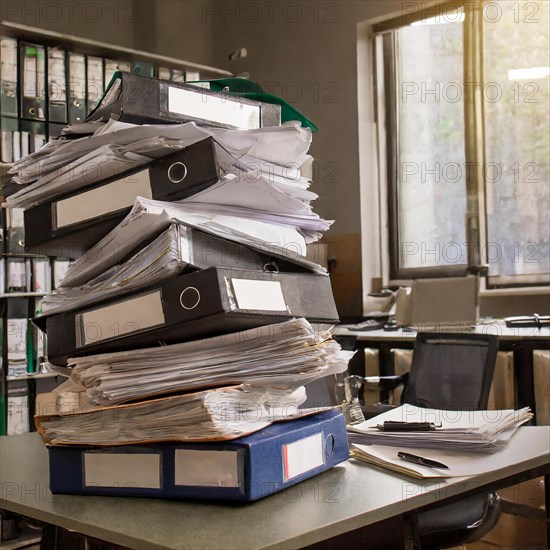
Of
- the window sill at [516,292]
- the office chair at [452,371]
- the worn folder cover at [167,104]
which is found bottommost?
the office chair at [452,371]

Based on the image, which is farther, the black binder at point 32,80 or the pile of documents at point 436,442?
the black binder at point 32,80

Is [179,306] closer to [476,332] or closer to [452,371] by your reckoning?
[452,371]

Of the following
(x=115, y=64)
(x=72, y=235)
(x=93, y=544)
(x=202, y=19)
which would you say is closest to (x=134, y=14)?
(x=202, y=19)

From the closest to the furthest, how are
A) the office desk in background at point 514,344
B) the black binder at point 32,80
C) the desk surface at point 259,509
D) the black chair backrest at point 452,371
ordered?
the desk surface at point 259,509, the black chair backrest at point 452,371, the office desk in background at point 514,344, the black binder at point 32,80

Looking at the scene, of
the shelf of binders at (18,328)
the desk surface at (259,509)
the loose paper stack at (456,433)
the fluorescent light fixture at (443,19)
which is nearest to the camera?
the desk surface at (259,509)

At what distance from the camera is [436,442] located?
4.45ft

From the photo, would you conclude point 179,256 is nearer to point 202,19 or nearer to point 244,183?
point 244,183

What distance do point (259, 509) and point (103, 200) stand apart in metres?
0.50

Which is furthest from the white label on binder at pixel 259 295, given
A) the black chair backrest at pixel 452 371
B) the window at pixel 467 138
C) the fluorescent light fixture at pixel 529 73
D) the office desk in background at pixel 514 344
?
the fluorescent light fixture at pixel 529 73

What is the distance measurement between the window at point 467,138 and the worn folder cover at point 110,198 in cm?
323

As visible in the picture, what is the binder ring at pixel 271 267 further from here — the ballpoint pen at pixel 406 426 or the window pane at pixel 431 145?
the window pane at pixel 431 145

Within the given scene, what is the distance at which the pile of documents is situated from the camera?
1244mm

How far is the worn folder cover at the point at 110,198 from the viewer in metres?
1.10

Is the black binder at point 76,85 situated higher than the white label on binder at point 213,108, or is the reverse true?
the black binder at point 76,85
